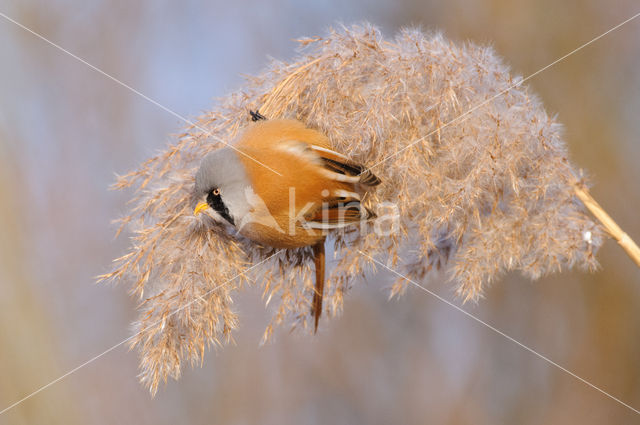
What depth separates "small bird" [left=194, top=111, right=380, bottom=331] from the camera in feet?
3.12

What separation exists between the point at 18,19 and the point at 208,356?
1733 mm

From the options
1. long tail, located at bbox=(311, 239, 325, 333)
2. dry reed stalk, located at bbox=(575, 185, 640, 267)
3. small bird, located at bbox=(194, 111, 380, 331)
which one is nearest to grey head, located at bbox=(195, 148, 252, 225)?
small bird, located at bbox=(194, 111, 380, 331)

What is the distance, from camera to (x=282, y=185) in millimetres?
990

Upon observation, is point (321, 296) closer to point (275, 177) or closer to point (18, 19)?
point (275, 177)

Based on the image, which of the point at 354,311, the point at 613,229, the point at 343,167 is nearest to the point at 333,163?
the point at 343,167

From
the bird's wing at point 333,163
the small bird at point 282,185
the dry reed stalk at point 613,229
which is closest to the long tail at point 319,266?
the small bird at point 282,185

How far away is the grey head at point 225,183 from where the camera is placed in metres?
0.94

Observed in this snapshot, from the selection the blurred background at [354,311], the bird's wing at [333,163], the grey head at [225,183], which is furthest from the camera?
the blurred background at [354,311]

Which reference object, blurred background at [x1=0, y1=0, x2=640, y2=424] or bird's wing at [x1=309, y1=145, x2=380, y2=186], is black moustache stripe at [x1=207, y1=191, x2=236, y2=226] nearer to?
bird's wing at [x1=309, y1=145, x2=380, y2=186]

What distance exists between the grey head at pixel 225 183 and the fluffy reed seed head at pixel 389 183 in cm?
16

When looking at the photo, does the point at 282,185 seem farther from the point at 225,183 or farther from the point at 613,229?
the point at 613,229

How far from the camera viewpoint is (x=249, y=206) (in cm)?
96

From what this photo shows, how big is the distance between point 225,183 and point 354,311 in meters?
1.48

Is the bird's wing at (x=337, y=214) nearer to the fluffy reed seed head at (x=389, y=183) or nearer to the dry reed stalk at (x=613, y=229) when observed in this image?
the fluffy reed seed head at (x=389, y=183)
